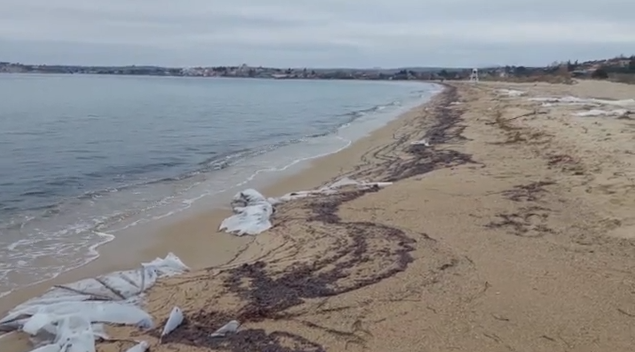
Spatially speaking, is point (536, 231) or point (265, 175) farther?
point (265, 175)

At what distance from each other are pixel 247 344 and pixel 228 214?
18.1 ft

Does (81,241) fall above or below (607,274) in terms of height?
below

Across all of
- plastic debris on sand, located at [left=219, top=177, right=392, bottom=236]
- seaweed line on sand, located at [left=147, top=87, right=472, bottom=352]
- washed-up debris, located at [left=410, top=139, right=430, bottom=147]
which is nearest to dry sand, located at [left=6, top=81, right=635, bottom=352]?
seaweed line on sand, located at [left=147, top=87, right=472, bottom=352]

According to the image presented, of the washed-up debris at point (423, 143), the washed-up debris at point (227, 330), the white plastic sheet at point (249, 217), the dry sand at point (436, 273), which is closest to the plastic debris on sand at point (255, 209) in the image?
the white plastic sheet at point (249, 217)

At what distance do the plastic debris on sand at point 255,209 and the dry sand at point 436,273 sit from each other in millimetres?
286

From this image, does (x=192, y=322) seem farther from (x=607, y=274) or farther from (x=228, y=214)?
(x=228, y=214)

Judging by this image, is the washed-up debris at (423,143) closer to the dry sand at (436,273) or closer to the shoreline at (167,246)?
the dry sand at (436,273)

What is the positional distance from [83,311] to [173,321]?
35.0 inches

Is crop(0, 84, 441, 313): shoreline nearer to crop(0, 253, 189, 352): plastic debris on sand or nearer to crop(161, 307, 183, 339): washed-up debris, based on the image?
crop(0, 253, 189, 352): plastic debris on sand

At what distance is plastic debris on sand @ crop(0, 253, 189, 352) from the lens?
4609 millimetres

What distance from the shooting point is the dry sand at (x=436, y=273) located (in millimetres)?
4430

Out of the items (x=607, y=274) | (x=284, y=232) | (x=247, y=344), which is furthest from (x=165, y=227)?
(x=607, y=274)

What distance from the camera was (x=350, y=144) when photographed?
20531mm

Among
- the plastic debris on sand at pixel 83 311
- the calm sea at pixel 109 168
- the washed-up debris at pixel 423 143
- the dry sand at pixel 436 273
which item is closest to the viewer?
the dry sand at pixel 436 273
